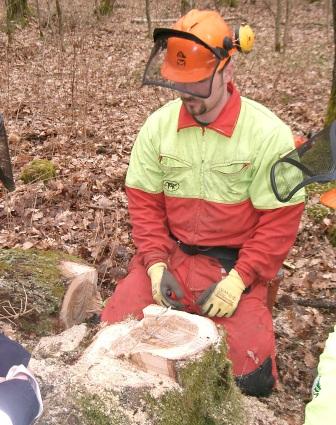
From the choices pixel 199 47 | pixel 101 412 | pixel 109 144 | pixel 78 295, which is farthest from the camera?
pixel 109 144

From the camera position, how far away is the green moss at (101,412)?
2.05 m

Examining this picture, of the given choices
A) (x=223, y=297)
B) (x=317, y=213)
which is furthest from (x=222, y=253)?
(x=317, y=213)

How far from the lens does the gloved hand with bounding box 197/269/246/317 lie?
2887mm

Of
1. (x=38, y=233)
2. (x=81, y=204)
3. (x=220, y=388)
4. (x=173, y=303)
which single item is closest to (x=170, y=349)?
(x=220, y=388)

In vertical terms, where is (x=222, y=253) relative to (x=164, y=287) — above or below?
above

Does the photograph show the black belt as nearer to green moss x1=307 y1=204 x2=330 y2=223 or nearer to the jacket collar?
the jacket collar

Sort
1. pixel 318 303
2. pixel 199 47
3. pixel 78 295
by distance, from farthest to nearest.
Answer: pixel 318 303
pixel 78 295
pixel 199 47

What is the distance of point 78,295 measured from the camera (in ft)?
10.8

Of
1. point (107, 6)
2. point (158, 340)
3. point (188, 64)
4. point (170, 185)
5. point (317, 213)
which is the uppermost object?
point (107, 6)

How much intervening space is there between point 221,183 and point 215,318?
0.83 metres

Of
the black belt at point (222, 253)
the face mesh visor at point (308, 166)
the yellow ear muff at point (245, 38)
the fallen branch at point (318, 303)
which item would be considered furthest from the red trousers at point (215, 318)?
the yellow ear muff at point (245, 38)

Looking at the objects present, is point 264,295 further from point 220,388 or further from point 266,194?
point 220,388

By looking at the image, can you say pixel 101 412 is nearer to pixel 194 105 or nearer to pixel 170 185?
pixel 170 185

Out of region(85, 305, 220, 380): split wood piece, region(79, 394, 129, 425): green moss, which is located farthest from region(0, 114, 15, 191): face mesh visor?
region(79, 394, 129, 425): green moss
